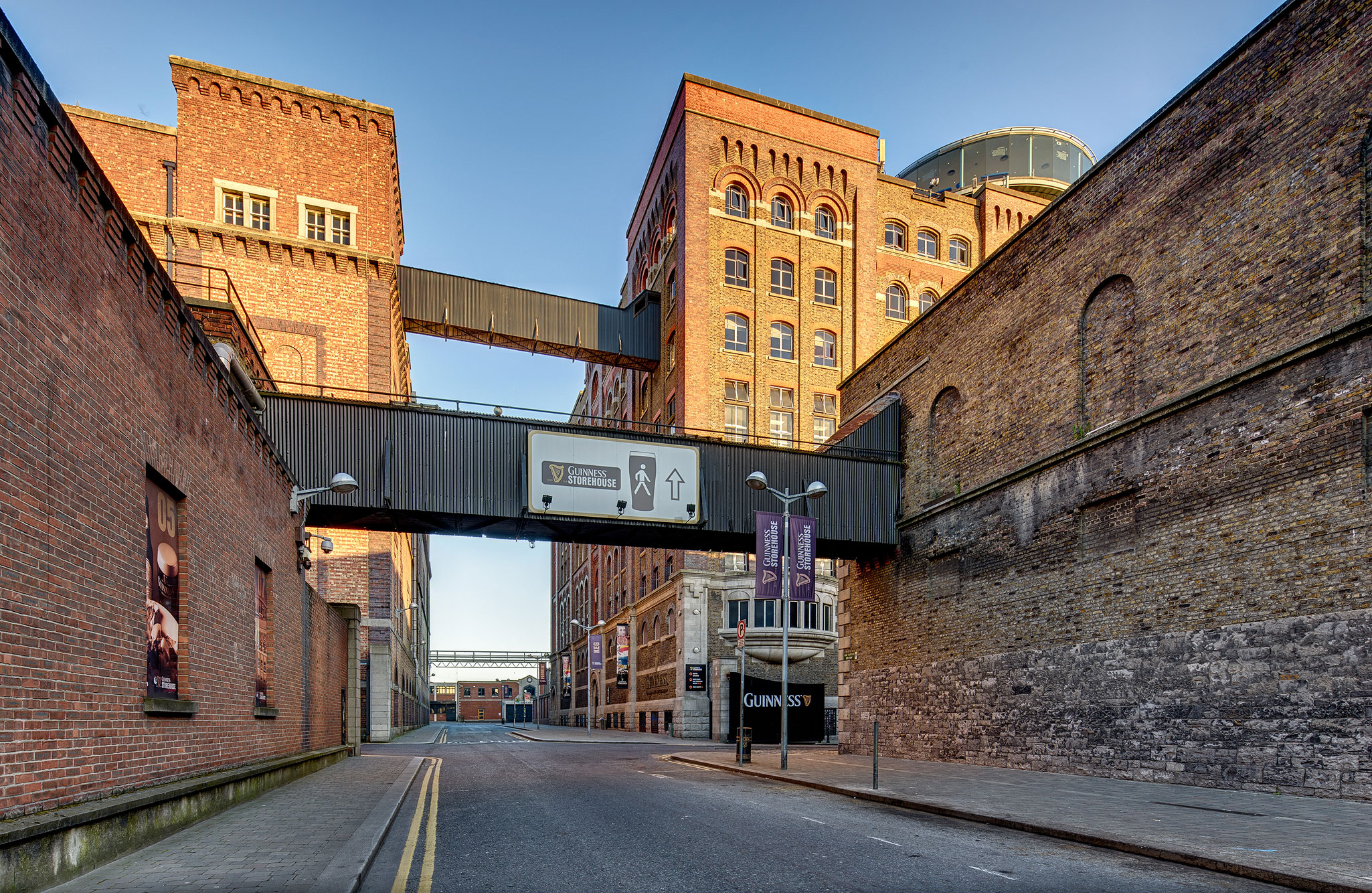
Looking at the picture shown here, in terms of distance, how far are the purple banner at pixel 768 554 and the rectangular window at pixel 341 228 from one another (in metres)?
23.6

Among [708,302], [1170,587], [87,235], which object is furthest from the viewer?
[708,302]

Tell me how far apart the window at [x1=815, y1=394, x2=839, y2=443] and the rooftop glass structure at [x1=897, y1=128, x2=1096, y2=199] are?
21907 mm

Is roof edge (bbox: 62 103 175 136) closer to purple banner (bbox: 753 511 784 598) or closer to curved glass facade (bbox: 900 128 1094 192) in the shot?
Result: purple banner (bbox: 753 511 784 598)

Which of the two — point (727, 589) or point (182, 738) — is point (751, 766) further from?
point (727, 589)

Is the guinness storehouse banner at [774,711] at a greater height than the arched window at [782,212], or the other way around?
the arched window at [782,212]

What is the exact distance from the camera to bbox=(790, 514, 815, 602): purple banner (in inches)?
779

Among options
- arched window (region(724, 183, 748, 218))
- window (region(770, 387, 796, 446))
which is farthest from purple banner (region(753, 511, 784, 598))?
arched window (region(724, 183, 748, 218))

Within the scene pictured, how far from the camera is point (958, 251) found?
168 feet

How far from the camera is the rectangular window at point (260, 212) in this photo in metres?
34.0

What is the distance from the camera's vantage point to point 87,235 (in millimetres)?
7582

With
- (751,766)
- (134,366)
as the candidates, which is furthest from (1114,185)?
(134,366)

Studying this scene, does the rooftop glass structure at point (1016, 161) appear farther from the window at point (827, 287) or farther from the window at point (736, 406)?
the window at point (736, 406)

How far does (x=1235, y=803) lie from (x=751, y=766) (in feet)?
33.4

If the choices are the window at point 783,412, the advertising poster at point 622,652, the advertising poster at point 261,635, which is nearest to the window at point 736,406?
the window at point 783,412
